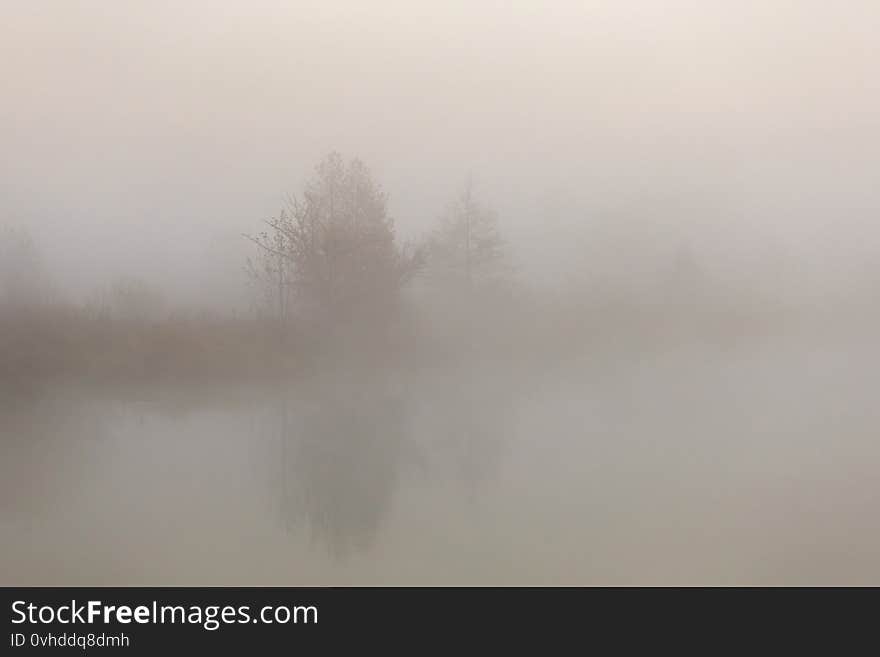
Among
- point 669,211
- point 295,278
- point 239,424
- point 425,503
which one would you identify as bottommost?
point 425,503

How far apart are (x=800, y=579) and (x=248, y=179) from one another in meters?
4.00

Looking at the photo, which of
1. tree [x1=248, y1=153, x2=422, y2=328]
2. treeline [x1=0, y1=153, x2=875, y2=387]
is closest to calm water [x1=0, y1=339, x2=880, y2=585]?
treeline [x1=0, y1=153, x2=875, y2=387]

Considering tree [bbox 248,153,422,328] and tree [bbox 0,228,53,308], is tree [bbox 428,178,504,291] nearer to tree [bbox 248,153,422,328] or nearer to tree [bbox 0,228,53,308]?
tree [bbox 248,153,422,328]

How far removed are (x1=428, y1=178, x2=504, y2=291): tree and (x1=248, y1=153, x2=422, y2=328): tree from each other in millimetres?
174

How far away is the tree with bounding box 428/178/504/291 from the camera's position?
4.74m

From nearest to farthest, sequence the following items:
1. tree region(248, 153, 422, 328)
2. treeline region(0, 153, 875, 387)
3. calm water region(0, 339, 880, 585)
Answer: calm water region(0, 339, 880, 585) < treeline region(0, 153, 875, 387) < tree region(248, 153, 422, 328)

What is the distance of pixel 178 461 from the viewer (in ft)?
14.9

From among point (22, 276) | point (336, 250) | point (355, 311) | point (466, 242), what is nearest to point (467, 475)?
point (355, 311)

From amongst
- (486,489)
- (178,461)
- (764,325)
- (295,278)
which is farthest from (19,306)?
(764,325)

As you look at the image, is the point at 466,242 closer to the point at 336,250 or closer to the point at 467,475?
the point at 336,250

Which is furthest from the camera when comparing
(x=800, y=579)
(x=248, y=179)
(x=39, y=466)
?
(x=248, y=179)

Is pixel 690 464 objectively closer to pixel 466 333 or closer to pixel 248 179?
pixel 466 333

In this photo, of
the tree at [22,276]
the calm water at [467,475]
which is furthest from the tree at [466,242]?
the tree at [22,276]

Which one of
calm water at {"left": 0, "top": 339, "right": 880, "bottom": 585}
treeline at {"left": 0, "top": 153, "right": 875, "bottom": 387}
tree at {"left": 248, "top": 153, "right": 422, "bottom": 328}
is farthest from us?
tree at {"left": 248, "top": 153, "right": 422, "bottom": 328}
